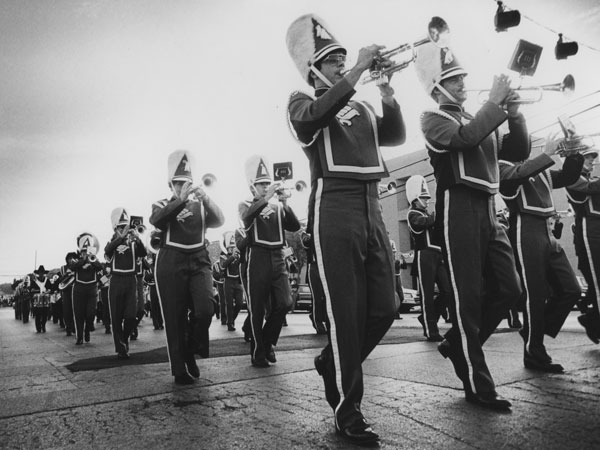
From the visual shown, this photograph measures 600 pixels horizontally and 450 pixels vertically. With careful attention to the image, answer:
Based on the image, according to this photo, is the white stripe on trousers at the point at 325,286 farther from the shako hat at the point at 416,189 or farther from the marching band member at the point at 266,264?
the shako hat at the point at 416,189

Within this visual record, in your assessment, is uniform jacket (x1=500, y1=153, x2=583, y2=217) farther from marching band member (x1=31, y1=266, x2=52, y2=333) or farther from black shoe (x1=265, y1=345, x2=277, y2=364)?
marching band member (x1=31, y1=266, x2=52, y2=333)

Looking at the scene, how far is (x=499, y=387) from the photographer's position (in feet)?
11.6

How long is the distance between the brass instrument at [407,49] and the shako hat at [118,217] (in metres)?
6.48

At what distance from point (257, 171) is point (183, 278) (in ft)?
8.09

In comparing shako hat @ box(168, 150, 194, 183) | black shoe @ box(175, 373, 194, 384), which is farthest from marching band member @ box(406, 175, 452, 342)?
black shoe @ box(175, 373, 194, 384)

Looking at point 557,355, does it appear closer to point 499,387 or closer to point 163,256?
point 499,387

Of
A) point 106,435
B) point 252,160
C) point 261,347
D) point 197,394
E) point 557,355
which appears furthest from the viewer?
point 252,160

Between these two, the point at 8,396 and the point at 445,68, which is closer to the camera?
the point at 445,68

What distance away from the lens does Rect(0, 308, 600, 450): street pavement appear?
250 cm

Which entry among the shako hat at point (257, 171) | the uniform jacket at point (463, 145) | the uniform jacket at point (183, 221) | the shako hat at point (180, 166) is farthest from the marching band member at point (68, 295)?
the uniform jacket at point (463, 145)

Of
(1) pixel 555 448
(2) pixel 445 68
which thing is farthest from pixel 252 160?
(1) pixel 555 448

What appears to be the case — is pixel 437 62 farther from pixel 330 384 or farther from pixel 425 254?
pixel 425 254

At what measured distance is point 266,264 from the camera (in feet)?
21.5

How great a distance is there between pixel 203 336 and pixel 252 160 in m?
2.92
